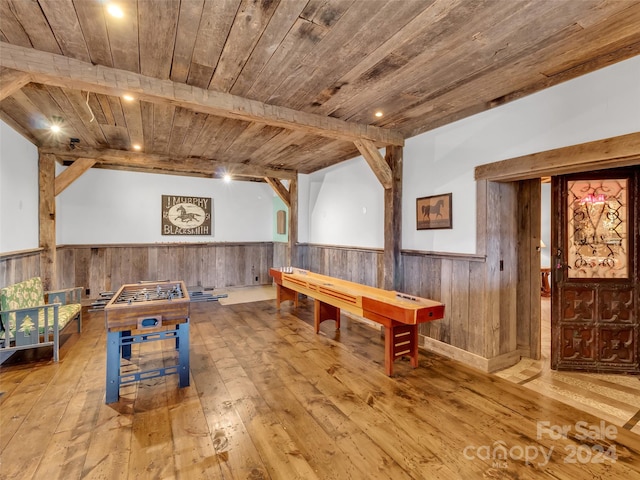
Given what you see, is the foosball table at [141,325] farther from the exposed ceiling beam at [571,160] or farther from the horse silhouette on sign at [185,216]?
the horse silhouette on sign at [185,216]

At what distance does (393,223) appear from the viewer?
4074 mm

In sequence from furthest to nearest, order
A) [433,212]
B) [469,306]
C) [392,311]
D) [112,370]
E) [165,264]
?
[165,264]
[433,212]
[469,306]
[392,311]
[112,370]

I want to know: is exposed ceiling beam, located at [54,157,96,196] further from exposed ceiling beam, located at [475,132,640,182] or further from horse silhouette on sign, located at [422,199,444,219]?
exposed ceiling beam, located at [475,132,640,182]

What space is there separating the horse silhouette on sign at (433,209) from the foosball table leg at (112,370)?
3.41 m

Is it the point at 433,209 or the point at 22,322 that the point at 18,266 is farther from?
the point at 433,209

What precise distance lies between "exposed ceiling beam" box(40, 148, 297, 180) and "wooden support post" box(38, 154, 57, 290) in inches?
8.6

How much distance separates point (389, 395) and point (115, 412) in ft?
7.09

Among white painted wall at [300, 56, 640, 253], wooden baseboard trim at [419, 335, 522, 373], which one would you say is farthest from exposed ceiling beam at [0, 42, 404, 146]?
wooden baseboard trim at [419, 335, 522, 373]

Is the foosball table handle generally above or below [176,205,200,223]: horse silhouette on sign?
below

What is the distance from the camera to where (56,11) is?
70.8 inches

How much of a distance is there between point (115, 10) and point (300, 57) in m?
1.15

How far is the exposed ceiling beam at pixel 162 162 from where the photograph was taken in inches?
188

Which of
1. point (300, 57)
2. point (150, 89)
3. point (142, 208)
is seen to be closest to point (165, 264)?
point (142, 208)

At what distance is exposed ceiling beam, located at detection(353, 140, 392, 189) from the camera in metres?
3.84
